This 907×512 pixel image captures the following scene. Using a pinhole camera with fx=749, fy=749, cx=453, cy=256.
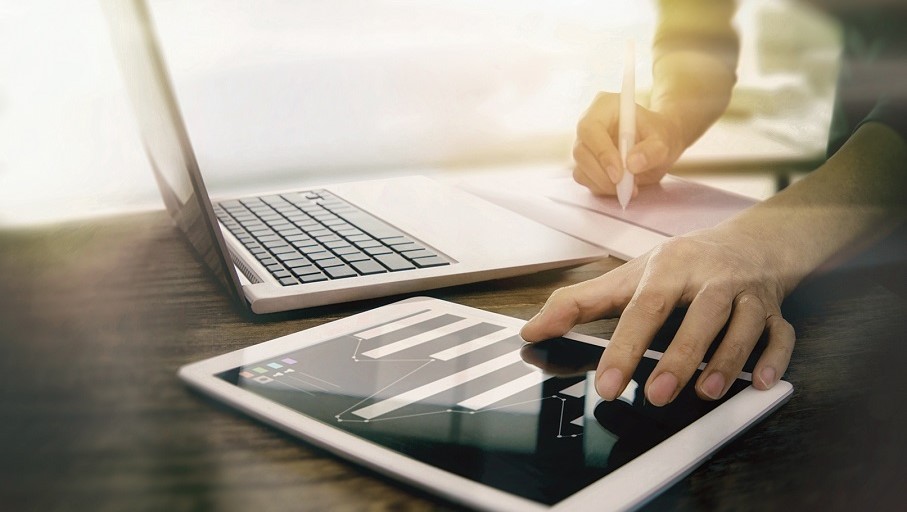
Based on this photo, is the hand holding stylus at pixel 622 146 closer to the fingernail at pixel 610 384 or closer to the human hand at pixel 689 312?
the human hand at pixel 689 312

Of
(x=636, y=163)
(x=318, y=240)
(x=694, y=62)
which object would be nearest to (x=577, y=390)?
(x=318, y=240)

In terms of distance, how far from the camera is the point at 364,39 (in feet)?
5.16

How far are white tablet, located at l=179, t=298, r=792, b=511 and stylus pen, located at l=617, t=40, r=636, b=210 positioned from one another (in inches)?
11.4

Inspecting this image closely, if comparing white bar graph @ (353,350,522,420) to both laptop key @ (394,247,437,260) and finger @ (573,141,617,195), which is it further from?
finger @ (573,141,617,195)

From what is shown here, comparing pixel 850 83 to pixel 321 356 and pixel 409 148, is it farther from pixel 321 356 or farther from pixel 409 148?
pixel 409 148

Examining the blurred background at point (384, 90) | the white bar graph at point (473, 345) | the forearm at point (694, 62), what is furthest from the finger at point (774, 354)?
the forearm at point (694, 62)

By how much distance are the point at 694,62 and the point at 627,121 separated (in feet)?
0.87

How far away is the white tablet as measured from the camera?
22cm

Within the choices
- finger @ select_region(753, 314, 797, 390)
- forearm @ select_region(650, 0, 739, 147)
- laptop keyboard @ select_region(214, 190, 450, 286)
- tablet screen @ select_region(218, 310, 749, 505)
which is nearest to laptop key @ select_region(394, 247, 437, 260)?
laptop keyboard @ select_region(214, 190, 450, 286)

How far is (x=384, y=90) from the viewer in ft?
5.33

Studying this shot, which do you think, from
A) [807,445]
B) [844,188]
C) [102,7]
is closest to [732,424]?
[807,445]

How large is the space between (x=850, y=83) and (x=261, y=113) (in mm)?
1069

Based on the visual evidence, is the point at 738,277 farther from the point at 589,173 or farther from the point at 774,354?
the point at 589,173

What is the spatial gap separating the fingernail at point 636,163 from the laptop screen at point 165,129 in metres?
0.36
